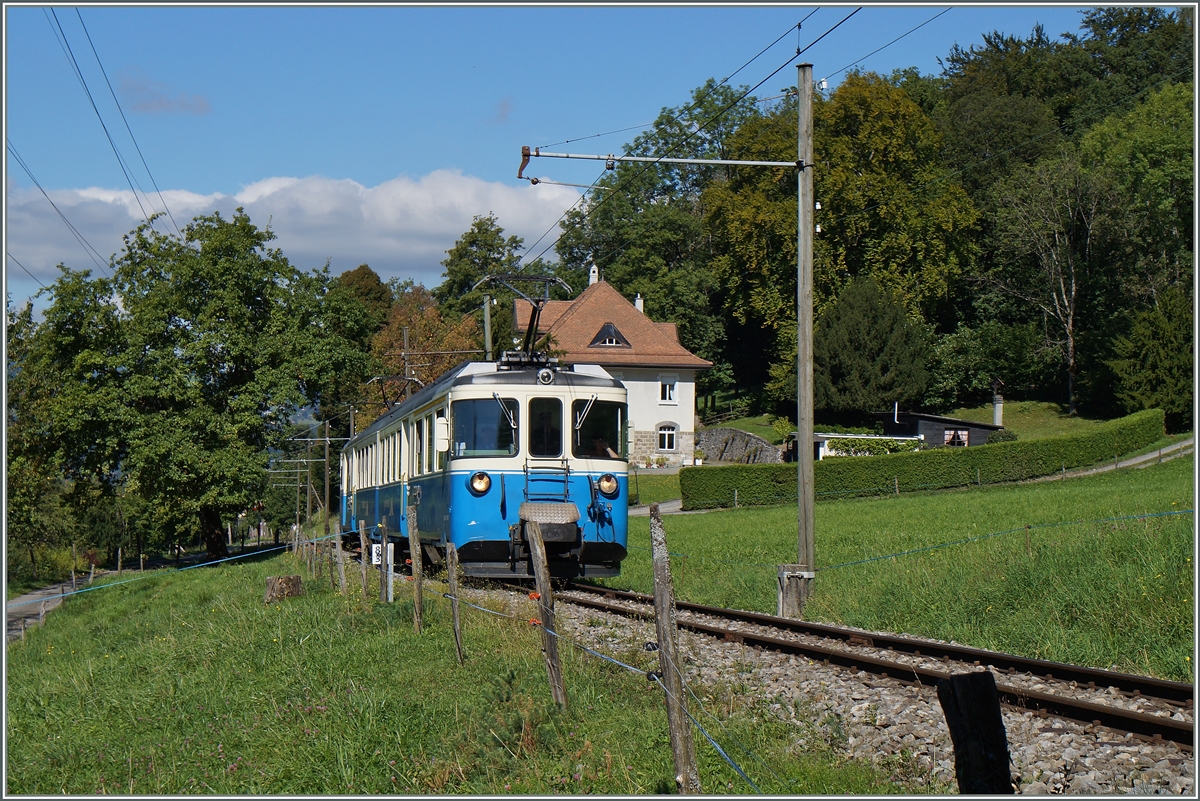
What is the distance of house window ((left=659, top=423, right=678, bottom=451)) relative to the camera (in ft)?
204

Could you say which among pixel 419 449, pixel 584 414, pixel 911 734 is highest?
pixel 584 414

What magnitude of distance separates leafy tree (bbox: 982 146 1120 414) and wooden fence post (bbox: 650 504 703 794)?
56777 millimetres

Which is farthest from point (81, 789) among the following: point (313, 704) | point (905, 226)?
point (905, 226)

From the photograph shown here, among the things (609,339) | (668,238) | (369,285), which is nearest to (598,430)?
(609,339)

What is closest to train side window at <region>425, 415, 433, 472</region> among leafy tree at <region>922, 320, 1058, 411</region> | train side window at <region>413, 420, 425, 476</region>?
train side window at <region>413, 420, 425, 476</region>

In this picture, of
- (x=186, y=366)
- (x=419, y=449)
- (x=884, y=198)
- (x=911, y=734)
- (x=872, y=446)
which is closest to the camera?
(x=911, y=734)

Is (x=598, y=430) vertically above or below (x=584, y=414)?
below

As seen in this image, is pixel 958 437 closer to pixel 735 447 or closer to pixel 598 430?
pixel 735 447

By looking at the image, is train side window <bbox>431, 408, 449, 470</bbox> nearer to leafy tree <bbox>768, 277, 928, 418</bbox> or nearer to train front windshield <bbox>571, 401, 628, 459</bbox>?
train front windshield <bbox>571, 401, 628, 459</bbox>

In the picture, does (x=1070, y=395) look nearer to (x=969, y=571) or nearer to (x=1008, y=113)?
(x=1008, y=113)

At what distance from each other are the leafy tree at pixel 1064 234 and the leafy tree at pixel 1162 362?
261 inches

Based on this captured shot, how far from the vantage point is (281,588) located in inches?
693

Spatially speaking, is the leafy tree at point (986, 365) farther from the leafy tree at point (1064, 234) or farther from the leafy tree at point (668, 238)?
the leafy tree at point (668, 238)

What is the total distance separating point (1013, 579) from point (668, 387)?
1961 inches
